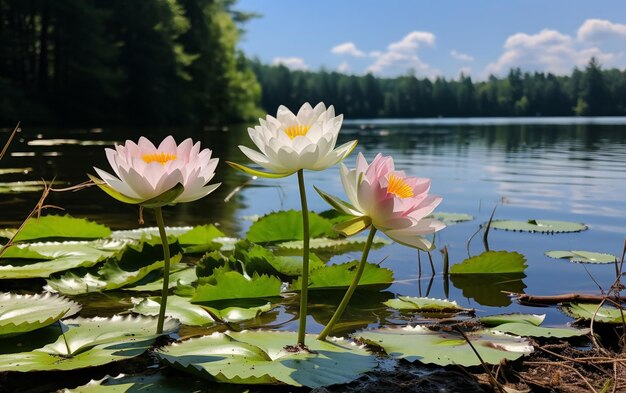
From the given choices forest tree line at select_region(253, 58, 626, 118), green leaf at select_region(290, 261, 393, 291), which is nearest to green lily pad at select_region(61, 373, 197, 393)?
green leaf at select_region(290, 261, 393, 291)

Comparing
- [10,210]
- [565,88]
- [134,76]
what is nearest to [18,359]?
[10,210]

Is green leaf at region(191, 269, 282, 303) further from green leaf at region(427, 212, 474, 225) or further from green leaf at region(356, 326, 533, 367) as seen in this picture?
green leaf at region(427, 212, 474, 225)

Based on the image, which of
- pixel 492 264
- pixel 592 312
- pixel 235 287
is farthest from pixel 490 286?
pixel 235 287

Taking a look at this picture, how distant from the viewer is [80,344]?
1220mm

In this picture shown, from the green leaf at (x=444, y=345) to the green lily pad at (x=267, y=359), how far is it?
0.13 m

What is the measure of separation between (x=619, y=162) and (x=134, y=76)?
69.7 ft

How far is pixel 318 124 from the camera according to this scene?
1155mm

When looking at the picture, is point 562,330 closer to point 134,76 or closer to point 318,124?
point 318,124

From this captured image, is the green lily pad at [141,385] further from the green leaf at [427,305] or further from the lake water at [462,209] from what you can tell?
the green leaf at [427,305]

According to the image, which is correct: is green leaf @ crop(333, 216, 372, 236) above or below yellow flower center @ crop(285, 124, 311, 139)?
below

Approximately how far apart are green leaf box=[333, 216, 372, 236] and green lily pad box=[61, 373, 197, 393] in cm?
39

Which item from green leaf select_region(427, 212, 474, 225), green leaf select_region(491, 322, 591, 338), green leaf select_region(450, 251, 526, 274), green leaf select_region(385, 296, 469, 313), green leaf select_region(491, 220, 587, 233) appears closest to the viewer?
green leaf select_region(491, 322, 591, 338)

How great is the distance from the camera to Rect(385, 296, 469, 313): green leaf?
1719mm

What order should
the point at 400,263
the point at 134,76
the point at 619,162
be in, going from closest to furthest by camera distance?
the point at 400,263 < the point at 619,162 < the point at 134,76
